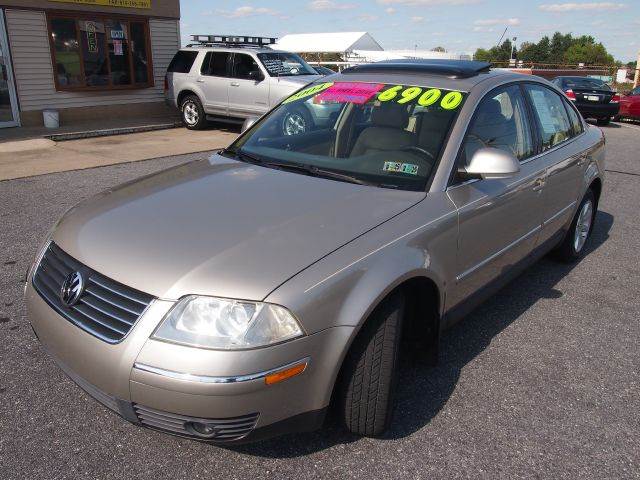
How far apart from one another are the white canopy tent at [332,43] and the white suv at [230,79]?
28.3 meters

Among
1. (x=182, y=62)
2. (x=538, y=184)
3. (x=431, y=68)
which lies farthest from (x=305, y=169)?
(x=182, y=62)

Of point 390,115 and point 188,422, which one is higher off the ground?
point 390,115

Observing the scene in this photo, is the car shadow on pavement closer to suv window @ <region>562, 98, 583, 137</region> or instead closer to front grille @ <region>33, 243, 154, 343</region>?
front grille @ <region>33, 243, 154, 343</region>

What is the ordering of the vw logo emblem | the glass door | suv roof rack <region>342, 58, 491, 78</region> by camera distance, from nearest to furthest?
the vw logo emblem < suv roof rack <region>342, 58, 491, 78</region> < the glass door

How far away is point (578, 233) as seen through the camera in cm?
494

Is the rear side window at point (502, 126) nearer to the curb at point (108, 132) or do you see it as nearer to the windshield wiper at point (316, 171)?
the windshield wiper at point (316, 171)

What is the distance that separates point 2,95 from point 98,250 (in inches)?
449

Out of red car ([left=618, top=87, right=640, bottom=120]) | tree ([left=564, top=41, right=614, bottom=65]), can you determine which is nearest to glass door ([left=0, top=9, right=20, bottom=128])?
red car ([left=618, top=87, right=640, bottom=120])

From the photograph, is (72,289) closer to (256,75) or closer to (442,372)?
(442,372)

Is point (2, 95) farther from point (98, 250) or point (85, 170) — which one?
point (98, 250)

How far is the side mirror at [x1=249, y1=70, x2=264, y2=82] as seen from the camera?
1185 cm

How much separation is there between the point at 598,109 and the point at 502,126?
48.4 ft

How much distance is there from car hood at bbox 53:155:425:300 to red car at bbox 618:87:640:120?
17288 mm

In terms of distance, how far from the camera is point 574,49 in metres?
94.5
